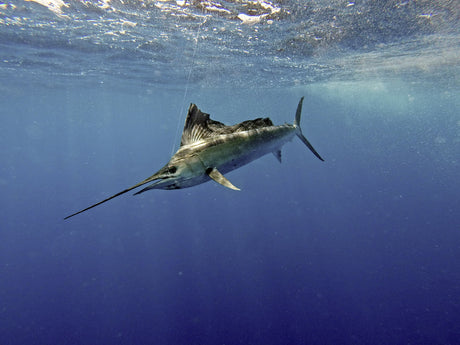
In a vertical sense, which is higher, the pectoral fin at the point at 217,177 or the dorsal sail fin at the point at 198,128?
the dorsal sail fin at the point at 198,128

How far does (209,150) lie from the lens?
2961 millimetres

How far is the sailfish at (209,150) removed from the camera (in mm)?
2682

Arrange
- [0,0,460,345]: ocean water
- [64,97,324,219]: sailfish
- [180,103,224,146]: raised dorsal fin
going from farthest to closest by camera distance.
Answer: [0,0,460,345]: ocean water → [180,103,224,146]: raised dorsal fin → [64,97,324,219]: sailfish

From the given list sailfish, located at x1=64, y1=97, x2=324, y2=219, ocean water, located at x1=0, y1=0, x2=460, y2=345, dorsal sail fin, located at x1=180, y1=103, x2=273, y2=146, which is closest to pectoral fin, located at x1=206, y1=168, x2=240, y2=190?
sailfish, located at x1=64, y1=97, x2=324, y2=219

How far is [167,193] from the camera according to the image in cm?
2822

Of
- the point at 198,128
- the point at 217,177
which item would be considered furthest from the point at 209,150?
the point at 198,128

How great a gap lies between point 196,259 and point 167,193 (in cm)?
1411

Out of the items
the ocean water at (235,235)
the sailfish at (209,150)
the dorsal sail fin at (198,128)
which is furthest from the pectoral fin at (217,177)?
the ocean water at (235,235)

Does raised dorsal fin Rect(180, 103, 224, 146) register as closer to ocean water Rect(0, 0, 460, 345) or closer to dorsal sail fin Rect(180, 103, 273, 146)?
dorsal sail fin Rect(180, 103, 273, 146)

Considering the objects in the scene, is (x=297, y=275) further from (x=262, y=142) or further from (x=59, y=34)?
(x=59, y=34)

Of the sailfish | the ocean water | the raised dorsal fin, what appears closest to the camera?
the sailfish

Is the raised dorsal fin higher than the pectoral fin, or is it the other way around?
the raised dorsal fin

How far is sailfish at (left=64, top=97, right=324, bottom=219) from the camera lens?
8.80 feet

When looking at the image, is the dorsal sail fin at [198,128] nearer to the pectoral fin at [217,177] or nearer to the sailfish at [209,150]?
the sailfish at [209,150]
